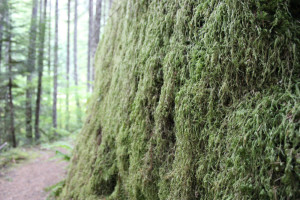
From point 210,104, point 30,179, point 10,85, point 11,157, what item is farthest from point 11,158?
point 210,104

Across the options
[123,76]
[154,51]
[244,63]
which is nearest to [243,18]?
[244,63]

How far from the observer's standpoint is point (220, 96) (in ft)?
5.48

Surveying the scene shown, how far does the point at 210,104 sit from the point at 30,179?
7.84m

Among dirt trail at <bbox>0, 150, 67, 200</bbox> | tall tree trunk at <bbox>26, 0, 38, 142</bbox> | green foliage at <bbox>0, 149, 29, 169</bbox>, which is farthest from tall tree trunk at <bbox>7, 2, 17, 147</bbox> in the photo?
dirt trail at <bbox>0, 150, 67, 200</bbox>

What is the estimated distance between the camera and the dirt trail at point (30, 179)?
20.0ft

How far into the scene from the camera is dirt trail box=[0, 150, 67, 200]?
6098 millimetres

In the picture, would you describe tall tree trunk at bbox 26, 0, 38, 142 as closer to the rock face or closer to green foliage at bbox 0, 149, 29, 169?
green foliage at bbox 0, 149, 29, 169

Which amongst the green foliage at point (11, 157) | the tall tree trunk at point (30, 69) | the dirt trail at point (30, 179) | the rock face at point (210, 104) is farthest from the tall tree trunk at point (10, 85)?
the rock face at point (210, 104)

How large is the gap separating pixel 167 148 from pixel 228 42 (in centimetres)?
116

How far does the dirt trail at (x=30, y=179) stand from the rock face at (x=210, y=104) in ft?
14.1

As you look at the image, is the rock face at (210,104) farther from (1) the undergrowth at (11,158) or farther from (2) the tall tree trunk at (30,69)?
(2) the tall tree trunk at (30,69)

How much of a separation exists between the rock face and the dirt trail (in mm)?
4296

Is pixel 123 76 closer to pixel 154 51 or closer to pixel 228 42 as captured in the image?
pixel 154 51

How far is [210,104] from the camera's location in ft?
5.61
